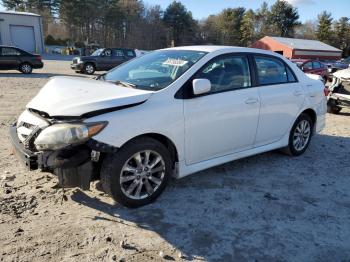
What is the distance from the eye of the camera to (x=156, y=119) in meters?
3.93

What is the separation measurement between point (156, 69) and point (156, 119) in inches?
38.4

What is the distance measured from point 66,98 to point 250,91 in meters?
2.38

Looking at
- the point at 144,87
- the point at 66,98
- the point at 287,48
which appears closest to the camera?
the point at 66,98

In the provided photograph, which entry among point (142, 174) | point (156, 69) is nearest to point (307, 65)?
point (156, 69)

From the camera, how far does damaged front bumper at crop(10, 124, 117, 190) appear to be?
11.7 feet

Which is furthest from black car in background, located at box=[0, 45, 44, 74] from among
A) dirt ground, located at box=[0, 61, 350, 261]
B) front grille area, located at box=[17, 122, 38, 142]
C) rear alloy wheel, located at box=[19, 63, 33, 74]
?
front grille area, located at box=[17, 122, 38, 142]

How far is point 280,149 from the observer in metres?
6.11

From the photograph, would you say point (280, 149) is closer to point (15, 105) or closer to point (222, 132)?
point (222, 132)

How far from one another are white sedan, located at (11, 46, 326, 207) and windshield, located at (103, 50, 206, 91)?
17 mm

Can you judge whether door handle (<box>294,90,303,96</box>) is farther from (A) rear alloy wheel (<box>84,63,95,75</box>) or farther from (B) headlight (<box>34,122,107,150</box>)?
(A) rear alloy wheel (<box>84,63,95,75</box>)

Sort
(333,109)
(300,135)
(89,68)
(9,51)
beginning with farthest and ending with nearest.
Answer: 1. (89,68)
2. (9,51)
3. (333,109)
4. (300,135)

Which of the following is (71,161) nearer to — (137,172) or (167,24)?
(137,172)

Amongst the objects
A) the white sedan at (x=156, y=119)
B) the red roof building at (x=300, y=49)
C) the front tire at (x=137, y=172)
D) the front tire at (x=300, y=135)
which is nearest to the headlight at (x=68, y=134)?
the white sedan at (x=156, y=119)

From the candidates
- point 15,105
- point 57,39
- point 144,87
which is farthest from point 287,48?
point 144,87
